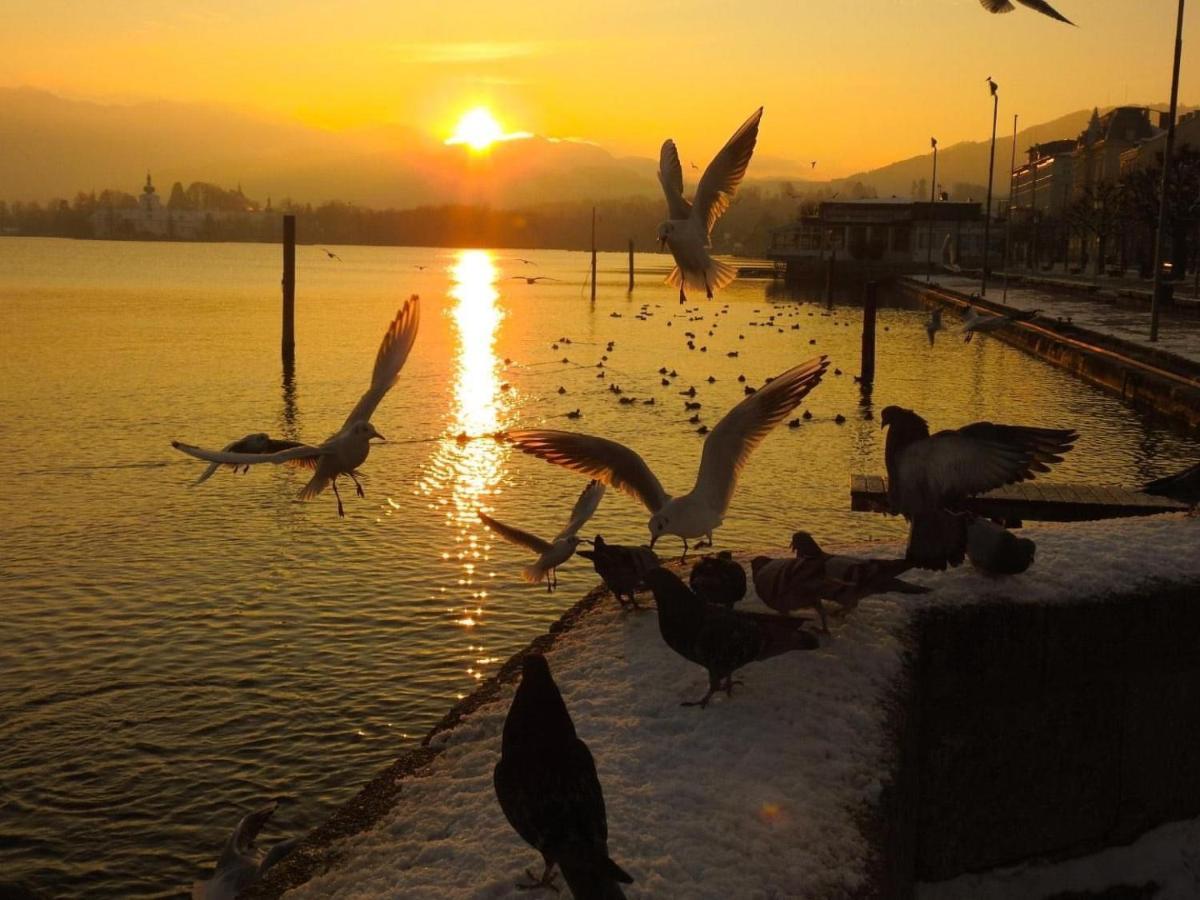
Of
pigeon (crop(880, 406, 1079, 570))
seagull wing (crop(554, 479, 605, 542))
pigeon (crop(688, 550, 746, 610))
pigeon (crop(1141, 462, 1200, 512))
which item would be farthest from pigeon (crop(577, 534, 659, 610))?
pigeon (crop(1141, 462, 1200, 512))

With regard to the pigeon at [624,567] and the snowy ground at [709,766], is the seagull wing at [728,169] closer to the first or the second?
the pigeon at [624,567]

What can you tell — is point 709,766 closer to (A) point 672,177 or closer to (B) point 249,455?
(B) point 249,455

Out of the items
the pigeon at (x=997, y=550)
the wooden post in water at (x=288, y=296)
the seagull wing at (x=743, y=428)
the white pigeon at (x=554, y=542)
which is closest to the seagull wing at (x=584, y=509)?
the white pigeon at (x=554, y=542)

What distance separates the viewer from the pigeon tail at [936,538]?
6.70 meters

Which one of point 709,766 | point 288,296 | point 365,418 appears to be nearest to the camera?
point 709,766

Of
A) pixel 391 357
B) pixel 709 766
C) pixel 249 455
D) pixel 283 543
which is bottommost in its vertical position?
pixel 283 543

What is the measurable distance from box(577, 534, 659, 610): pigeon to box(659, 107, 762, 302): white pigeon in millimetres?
4065

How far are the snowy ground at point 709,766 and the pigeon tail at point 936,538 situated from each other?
0.25m

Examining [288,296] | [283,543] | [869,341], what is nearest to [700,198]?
[283,543]

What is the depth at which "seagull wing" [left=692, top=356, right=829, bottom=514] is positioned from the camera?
734 centimetres

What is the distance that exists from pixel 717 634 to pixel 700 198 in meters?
6.43

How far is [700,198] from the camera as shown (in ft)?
36.2

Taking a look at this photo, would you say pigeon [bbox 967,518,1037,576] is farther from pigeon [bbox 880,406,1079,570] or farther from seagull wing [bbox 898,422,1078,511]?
seagull wing [bbox 898,422,1078,511]

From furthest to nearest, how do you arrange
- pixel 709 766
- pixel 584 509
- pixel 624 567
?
pixel 584 509, pixel 624 567, pixel 709 766
